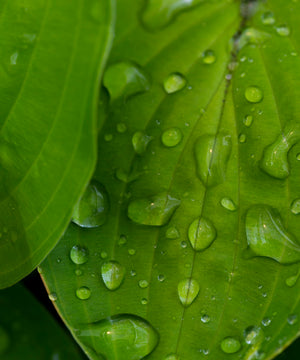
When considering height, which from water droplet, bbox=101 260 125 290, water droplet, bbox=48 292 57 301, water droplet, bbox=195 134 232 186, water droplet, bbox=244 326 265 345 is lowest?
water droplet, bbox=244 326 265 345

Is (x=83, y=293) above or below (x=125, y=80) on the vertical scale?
below

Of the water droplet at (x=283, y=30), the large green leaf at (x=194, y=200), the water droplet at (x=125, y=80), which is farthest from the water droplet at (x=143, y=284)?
the water droplet at (x=283, y=30)

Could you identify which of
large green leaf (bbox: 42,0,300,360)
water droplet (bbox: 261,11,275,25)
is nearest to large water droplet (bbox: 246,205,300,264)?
large green leaf (bbox: 42,0,300,360)

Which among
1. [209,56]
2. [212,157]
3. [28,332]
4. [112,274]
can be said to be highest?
[209,56]

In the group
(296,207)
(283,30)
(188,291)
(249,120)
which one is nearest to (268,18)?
(283,30)

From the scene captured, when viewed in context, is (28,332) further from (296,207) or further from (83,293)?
(296,207)

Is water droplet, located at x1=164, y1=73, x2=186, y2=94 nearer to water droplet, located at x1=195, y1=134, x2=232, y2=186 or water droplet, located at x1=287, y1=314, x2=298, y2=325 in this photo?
water droplet, located at x1=195, y1=134, x2=232, y2=186

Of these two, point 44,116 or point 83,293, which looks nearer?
point 44,116
